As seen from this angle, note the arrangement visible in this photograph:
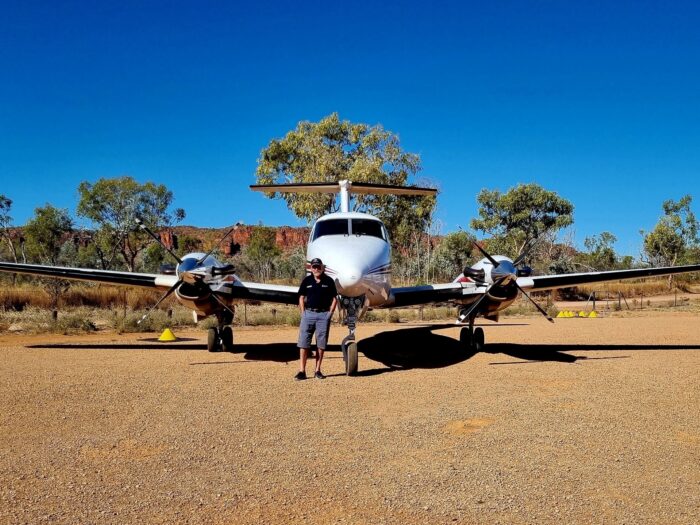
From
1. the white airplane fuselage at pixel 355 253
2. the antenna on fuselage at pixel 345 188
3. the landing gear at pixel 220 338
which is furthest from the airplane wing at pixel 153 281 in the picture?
the antenna on fuselage at pixel 345 188

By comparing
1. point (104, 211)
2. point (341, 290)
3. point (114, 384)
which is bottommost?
point (114, 384)

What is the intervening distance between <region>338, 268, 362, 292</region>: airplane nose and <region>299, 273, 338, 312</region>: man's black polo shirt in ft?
0.80

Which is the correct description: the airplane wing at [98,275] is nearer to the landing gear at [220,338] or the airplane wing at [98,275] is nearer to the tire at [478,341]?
the landing gear at [220,338]

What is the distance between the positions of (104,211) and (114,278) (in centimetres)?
2897

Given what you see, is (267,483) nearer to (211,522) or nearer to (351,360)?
(211,522)

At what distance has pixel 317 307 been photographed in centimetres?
927

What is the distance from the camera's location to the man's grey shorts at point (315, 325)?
931cm

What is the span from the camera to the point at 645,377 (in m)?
9.46

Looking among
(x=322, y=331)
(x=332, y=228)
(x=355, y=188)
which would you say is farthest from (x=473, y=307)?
(x=355, y=188)

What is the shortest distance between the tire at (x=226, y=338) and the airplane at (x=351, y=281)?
0.08ft

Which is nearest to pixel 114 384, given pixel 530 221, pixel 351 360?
pixel 351 360

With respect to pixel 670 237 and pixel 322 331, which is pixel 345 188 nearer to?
pixel 322 331

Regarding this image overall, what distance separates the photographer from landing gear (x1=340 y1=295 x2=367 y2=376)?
384 inches

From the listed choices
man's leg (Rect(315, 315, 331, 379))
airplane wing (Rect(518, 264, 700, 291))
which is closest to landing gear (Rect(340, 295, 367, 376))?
man's leg (Rect(315, 315, 331, 379))
